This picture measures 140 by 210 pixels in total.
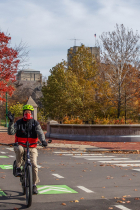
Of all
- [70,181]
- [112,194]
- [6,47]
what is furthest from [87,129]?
[112,194]

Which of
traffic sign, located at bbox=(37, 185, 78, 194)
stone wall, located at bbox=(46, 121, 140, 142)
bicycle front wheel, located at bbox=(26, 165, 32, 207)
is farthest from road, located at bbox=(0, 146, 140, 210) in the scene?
stone wall, located at bbox=(46, 121, 140, 142)

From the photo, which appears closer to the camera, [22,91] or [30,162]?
[30,162]

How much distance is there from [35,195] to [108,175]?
323 centimetres

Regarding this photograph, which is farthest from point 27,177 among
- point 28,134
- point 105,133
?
point 105,133

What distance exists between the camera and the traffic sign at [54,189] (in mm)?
7213

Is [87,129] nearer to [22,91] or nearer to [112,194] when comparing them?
[112,194]

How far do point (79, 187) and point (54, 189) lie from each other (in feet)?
A: 2.06

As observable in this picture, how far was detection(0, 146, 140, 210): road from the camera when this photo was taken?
6.15 meters

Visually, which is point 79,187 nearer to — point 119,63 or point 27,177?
point 27,177

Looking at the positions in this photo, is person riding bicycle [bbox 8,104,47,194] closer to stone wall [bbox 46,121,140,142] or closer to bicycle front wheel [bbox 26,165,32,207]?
bicycle front wheel [bbox 26,165,32,207]

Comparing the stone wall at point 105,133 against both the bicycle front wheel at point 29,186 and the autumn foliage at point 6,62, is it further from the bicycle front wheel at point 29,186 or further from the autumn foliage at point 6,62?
the bicycle front wheel at point 29,186

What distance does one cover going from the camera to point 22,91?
82.1m

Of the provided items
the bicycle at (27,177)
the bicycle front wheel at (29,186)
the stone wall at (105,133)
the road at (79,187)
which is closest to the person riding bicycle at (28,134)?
the bicycle at (27,177)

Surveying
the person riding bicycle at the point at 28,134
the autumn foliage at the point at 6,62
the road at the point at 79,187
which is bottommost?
the road at the point at 79,187
